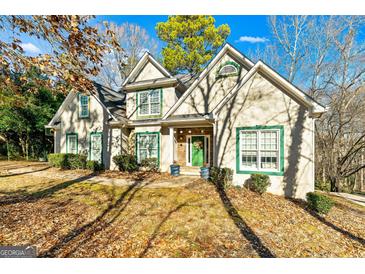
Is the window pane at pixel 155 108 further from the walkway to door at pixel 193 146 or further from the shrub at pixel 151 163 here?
the shrub at pixel 151 163

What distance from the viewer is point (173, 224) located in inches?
214

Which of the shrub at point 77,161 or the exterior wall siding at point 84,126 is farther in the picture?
the exterior wall siding at point 84,126

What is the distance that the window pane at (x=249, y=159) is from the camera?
29.5 feet

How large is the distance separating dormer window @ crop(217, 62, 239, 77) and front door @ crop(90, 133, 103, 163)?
9.61 meters

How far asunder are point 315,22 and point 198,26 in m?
10.8

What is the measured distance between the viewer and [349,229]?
6020 mm

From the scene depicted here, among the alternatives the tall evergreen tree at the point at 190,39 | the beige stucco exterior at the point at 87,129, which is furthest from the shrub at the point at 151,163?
the tall evergreen tree at the point at 190,39

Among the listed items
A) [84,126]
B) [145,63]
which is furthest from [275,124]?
[84,126]

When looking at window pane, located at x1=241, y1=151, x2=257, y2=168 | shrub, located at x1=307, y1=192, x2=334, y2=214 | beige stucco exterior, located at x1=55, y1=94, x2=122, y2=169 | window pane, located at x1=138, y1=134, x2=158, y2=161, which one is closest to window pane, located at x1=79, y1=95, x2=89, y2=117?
beige stucco exterior, located at x1=55, y1=94, x2=122, y2=169

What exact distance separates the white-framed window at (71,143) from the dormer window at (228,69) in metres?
12.1

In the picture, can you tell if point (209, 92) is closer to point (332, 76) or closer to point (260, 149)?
point (260, 149)

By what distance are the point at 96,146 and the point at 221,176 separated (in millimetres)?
9995

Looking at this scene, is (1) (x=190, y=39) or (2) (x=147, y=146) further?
(1) (x=190, y=39)

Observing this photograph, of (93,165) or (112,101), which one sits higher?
(112,101)
